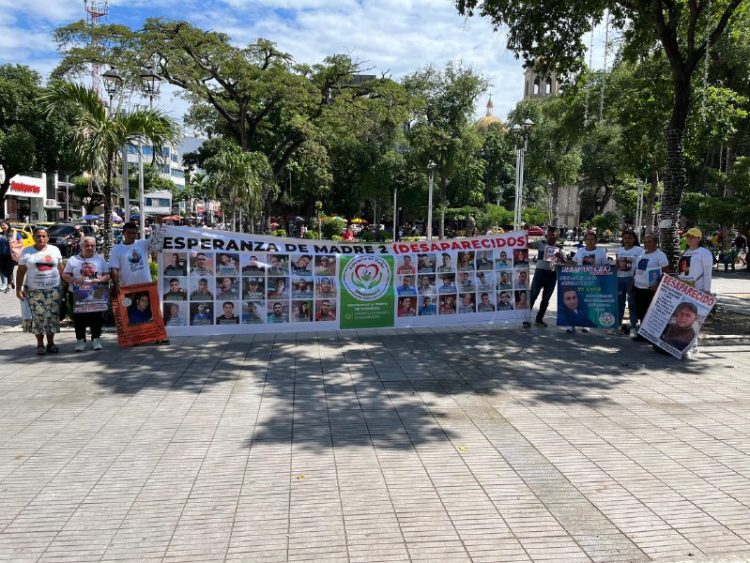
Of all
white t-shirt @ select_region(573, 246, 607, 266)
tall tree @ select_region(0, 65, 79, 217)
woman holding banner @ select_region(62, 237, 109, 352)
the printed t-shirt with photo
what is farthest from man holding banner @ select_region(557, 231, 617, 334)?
tall tree @ select_region(0, 65, 79, 217)

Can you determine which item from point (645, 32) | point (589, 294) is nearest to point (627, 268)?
point (589, 294)

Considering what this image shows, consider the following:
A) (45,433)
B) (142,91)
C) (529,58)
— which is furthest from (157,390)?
(142,91)

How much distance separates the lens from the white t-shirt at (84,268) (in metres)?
8.39

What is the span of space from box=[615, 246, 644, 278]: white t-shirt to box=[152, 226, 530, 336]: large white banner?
1507 mm

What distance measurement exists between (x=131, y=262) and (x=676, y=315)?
25.2ft

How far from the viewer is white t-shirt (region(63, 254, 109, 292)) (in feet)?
27.5

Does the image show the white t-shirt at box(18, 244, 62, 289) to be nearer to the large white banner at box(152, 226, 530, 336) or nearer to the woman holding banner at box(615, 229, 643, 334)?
the large white banner at box(152, 226, 530, 336)

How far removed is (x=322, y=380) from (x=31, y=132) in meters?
40.7

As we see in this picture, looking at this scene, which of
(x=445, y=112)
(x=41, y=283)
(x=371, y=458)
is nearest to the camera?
(x=371, y=458)

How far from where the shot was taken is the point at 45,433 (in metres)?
5.47

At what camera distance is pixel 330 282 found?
9609mm

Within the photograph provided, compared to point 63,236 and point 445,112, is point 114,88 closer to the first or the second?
point 63,236

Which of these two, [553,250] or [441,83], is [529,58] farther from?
[441,83]

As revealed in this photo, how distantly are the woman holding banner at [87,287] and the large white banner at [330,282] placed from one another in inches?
31.8
